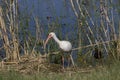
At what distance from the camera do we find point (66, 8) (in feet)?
29.1

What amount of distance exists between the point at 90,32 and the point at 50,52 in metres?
0.84

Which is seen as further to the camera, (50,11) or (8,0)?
(50,11)

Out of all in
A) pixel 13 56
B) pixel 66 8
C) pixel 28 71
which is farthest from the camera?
pixel 66 8

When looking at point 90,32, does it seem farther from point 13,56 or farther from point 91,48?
point 13,56

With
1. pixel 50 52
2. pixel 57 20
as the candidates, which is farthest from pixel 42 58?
pixel 57 20

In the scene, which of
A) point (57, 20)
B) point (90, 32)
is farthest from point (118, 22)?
point (57, 20)

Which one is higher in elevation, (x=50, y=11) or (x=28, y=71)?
(x=50, y=11)

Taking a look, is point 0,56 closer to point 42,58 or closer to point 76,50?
point 42,58

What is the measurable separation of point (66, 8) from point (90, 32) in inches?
48.0

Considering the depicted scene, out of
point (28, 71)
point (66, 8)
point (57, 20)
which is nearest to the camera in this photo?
point (28, 71)

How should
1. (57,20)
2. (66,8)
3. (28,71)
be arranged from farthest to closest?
(66,8), (57,20), (28,71)

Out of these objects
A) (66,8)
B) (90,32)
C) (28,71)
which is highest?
(66,8)

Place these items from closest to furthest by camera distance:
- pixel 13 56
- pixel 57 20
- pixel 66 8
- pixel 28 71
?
Result: pixel 28 71
pixel 13 56
pixel 57 20
pixel 66 8

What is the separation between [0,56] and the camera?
8141 millimetres
